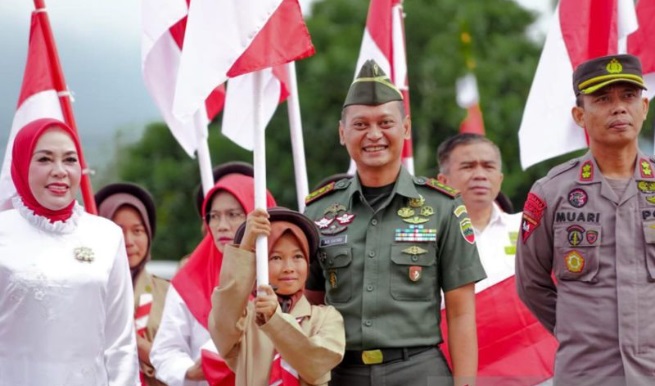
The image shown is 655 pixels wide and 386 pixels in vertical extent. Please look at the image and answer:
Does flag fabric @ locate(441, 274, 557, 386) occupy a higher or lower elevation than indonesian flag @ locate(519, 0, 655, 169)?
lower

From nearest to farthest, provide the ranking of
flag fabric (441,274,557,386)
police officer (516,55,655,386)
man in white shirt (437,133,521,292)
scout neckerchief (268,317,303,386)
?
police officer (516,55,655,386) < scout neckerchief (268,317,303,386) < flag fabric (441,274,557,386) < man in white shirt (437,133,521,292)

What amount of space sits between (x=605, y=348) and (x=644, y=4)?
3.20 meters

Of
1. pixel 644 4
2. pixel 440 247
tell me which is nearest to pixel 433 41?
pixel 644 4

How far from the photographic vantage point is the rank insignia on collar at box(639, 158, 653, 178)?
5227 millimetres

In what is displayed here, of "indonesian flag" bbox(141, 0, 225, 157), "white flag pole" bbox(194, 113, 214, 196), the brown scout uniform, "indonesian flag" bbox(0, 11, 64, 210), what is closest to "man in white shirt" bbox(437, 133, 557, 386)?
"white flag pole" bbox(194, 113, 214, 196)

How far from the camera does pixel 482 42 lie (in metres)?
27.1

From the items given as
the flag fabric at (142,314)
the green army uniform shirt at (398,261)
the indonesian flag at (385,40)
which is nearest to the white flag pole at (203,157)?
the flag fabric at (142,314)

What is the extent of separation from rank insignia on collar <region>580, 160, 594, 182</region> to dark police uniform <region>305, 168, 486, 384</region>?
1.80 feet

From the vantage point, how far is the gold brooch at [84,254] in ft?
19.5

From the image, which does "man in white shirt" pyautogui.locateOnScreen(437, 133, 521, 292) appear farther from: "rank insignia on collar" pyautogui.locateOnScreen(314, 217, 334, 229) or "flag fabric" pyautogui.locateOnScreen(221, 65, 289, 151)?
"rank insignia on collar" pyautogui.locateOnScreen(314, 217, 334, 229)

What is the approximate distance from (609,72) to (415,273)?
115cm

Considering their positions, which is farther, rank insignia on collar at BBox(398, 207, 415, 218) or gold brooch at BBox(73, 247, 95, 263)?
gold brooch at BBox(73, 247, 95, 263)

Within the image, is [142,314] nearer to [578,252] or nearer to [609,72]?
[578,252]

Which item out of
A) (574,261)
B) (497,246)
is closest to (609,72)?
(574,261)
